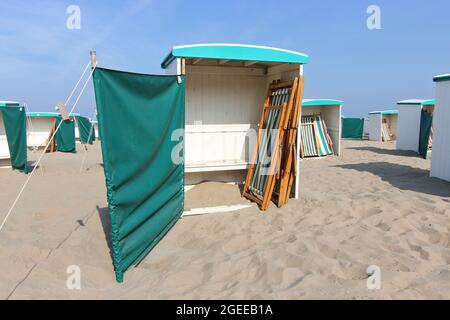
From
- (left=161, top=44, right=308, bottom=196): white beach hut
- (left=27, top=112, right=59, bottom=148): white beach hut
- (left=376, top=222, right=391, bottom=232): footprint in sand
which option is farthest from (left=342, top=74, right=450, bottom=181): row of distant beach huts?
(left=27, top=112, right=59, bottom=148): white beach hut

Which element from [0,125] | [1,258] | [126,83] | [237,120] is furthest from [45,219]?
[0,125]

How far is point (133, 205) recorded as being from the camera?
10.8 ft

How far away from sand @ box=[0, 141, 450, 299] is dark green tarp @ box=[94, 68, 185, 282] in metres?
0.35

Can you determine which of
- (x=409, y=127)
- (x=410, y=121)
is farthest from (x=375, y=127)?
(x=410, y=121)

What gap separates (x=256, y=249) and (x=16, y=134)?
8.94 meters

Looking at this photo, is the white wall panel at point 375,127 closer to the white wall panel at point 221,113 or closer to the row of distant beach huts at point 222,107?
the row of distant beach huts at point 222,107

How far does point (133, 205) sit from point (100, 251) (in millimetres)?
1009

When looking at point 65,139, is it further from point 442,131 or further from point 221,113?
point 442,131

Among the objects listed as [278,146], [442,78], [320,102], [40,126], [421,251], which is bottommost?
[421,251]

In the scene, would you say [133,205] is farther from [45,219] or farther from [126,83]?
[45,219]

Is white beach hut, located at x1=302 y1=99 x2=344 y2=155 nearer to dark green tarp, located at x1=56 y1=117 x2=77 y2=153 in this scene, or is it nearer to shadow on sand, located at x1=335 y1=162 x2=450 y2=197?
shadow on sand, located at x1=335 y1=162 x2=450 y2=197

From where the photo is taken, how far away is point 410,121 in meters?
13.0

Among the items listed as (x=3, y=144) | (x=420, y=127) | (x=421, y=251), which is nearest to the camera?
(x=421, y=251)

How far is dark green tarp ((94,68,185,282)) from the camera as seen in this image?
→ 289 cm
